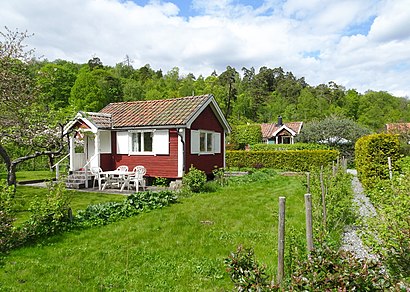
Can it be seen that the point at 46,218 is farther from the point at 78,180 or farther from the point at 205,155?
the point at 205,155

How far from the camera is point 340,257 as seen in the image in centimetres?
258

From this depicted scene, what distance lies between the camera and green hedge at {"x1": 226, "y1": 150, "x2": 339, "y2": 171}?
23200mm

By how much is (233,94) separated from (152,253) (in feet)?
184

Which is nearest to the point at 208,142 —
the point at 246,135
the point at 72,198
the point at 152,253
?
the point at 72,198

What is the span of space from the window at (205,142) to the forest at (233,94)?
85.4 feet

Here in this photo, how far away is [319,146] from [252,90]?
44672 mm

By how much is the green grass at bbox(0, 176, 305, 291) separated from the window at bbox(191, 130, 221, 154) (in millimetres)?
6420

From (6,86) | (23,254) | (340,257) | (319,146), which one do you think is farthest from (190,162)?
(319,146)

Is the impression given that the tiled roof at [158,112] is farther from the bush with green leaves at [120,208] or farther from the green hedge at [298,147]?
the green hedge at [298,147]

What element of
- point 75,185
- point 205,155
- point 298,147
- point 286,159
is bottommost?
point 75,185

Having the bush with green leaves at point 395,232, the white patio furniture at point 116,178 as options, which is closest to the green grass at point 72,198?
the white patio furniture at point 116,178

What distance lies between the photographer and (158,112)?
1596 centimetres

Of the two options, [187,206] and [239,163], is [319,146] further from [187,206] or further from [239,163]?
[187,206]

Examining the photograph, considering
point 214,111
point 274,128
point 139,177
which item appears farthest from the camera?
point 274,128
